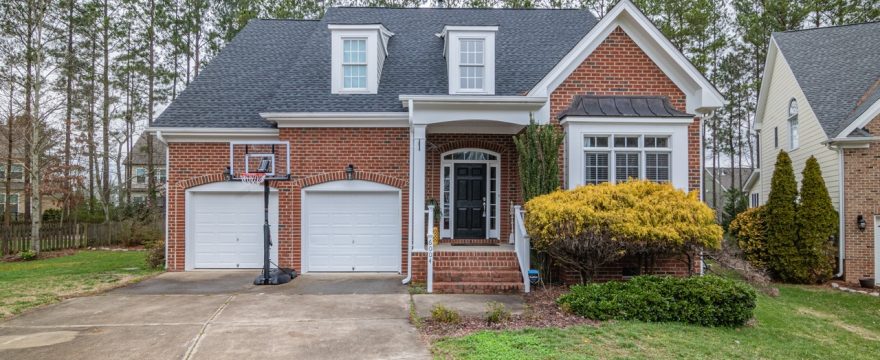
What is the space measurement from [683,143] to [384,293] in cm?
663

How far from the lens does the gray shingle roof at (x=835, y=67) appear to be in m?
13.6

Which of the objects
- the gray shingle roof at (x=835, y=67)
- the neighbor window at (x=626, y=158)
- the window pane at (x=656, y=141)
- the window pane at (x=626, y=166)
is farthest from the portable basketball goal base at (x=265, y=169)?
the gray shingle roof at (x=835, y=67)

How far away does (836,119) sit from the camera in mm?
13352

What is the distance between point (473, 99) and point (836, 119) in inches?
434

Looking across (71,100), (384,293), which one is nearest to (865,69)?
(384,293)

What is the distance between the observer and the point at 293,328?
6.56 m

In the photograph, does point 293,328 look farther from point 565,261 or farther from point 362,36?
point 362,36

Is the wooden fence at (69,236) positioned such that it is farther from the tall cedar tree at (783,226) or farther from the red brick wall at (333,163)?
the tall cedar tree at (783,226)

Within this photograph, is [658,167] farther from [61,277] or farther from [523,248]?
[61,277]

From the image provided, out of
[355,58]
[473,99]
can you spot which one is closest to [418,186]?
[473,99]

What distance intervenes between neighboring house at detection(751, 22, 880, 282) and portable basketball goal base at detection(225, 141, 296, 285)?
1376 centimetres

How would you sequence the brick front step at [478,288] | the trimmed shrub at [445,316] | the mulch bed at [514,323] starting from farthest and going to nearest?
1. the brick front step at [478,288]
2. the trimmed shrub at [445,316]
3. the mulch bed at [514,323]

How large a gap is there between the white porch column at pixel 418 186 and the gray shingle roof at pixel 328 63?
171 cm

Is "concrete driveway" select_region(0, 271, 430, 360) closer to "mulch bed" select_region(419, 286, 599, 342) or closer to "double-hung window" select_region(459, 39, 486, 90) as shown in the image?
"mulch bed" select_region(419, 286, 599, 342)
